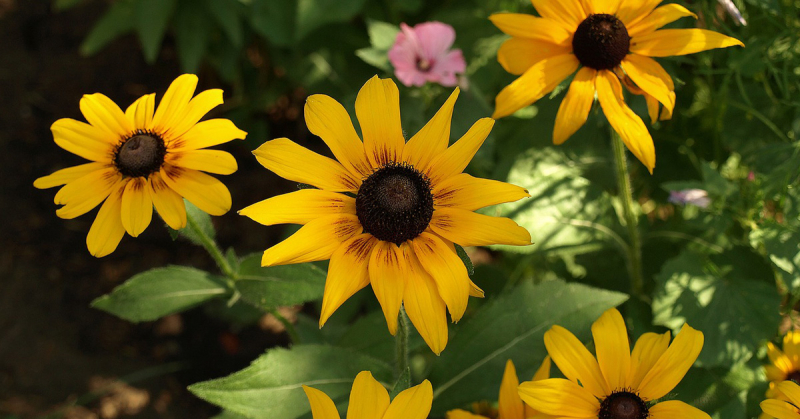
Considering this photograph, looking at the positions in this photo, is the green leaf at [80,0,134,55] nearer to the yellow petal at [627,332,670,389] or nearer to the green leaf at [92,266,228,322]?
the green leaf at [92,266,228,322]

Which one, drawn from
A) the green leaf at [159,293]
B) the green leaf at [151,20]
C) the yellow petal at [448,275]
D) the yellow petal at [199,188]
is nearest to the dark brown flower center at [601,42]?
the yellow petal at [448,275]

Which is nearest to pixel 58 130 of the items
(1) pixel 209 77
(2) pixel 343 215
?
(2) pixel 343 215

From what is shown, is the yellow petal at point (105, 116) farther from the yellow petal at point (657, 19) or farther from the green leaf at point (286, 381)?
the yellow petal at point (657, 19)

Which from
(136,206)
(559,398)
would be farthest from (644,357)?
(136,206)

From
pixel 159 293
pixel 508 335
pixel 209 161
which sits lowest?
pixel 508 335

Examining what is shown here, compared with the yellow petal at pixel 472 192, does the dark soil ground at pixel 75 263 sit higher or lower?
lower

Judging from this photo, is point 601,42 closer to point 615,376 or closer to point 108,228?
point 615,376
